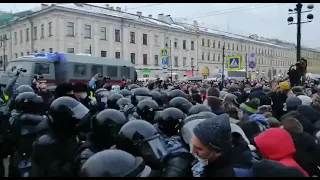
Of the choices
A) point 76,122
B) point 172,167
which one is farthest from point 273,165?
point 76,122

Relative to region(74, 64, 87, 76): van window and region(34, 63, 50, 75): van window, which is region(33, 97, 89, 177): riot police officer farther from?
region(74, 64, 87, 76): van window

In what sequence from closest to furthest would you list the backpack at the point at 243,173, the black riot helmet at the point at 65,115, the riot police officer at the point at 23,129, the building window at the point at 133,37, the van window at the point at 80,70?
the backpack at the point at 243,173, the black riot helmet at the point at 65,115, the riot police officer at the point at 23,129, the van window at the point at 80,70, the building window at the point at 133,37

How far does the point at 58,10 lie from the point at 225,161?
41.2 metres

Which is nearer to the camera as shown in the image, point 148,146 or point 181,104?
point 148,146

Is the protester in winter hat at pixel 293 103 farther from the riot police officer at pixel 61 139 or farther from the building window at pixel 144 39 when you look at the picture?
the building window at pixel 144 39

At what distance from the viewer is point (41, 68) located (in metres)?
19.6

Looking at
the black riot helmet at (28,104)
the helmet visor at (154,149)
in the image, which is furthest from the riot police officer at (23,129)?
the helmet visor at (154,149)

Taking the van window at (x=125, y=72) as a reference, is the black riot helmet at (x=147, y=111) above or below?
below

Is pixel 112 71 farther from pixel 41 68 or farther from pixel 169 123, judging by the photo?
pixel 169 123

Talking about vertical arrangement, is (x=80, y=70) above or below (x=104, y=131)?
above

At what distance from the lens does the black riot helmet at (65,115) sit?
151 inches

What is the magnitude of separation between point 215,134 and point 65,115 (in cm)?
193

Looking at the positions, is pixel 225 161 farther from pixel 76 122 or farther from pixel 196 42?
pixel 196 42

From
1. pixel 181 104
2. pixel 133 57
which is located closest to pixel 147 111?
pixel 181 104
